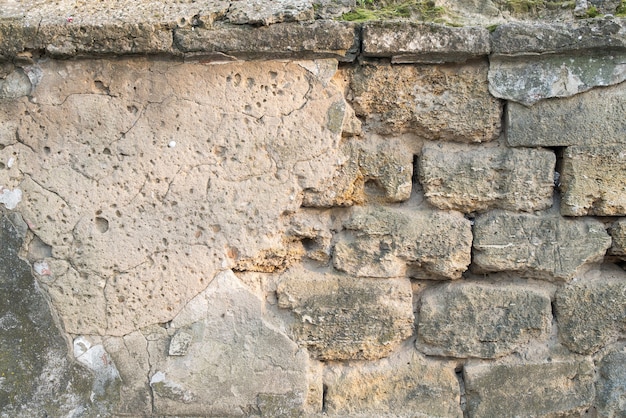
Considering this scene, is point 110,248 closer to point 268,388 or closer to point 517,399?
→ point 268,388

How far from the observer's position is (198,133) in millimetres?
2396

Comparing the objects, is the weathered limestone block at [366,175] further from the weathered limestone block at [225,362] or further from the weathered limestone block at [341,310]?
the weathered limestone block at [225,362]

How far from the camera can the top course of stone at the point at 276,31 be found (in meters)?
2.29

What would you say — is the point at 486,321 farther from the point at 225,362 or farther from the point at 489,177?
the point at 225,362

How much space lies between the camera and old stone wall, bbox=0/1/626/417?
237 centimetres

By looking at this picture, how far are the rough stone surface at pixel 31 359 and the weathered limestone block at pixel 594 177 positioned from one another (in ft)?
6.62

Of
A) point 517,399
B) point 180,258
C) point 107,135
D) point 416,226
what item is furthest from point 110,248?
point 517,399

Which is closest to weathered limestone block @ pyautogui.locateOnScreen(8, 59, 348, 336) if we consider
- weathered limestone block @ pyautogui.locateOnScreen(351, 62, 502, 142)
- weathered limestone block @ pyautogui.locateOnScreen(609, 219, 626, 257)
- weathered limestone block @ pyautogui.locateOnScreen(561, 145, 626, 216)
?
weathered limestone block @ pyautogui.locateOnScreen(351, 62, 502, 142)

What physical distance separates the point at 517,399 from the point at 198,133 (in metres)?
1.70

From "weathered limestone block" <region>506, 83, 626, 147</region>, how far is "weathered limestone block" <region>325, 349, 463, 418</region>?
41.2 inches

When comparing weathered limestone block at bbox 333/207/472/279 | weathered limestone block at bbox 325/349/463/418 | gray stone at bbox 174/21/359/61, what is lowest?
weathered limestone block at bbox 325/349/463/418

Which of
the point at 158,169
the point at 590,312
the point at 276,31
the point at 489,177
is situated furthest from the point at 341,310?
the point at 276,31

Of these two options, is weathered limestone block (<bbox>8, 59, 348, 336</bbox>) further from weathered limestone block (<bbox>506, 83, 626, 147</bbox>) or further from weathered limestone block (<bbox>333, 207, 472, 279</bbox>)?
weathered limestone block (<bbox>506, 83, 626, 147</bbox>)

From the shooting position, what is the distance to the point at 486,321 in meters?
2.51
